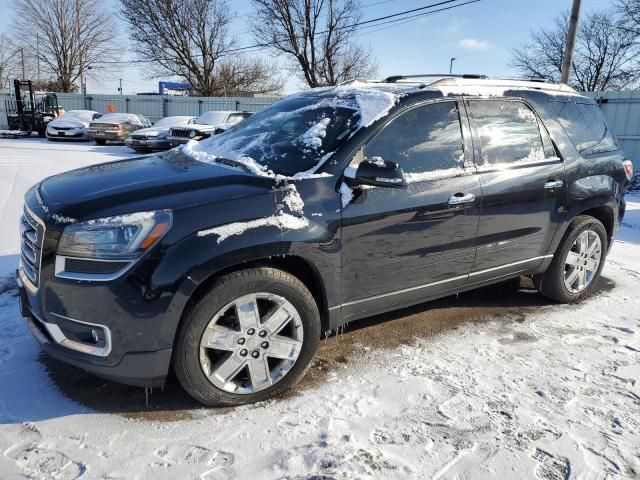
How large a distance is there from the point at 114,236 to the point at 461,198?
214cm

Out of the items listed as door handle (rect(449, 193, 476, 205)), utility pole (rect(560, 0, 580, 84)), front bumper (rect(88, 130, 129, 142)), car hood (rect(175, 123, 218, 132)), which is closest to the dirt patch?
door handle (rect(449, 193, 476, 205))

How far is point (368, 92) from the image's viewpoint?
3.40 meters

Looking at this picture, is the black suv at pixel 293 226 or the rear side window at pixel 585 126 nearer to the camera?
the black suv at pixel 293 226

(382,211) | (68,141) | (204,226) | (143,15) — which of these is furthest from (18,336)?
(143,15)

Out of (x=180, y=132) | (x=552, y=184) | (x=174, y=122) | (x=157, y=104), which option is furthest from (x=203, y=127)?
(x=157, y=104)

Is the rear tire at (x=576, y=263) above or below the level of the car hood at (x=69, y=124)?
below

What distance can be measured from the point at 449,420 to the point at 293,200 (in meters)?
1.44

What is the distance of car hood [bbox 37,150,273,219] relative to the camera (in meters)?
2.47

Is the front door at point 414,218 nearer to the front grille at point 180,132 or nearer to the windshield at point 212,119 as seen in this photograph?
the front grille at point 180,132

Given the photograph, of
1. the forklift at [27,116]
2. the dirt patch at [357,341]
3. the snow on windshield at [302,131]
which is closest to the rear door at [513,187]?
the dirt patch at [357,341]

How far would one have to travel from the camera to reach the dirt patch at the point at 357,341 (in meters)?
2.73

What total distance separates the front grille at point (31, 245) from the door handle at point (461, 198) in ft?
7.85

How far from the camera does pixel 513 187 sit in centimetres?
356

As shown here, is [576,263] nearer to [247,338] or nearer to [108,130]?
[247,338]
